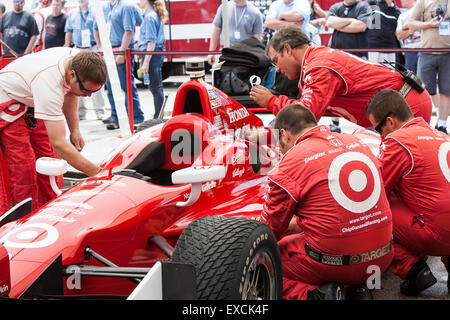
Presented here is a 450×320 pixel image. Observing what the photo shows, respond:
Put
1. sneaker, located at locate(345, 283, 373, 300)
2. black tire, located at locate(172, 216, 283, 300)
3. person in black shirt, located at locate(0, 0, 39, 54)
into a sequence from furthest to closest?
1. person in black shirt, located at locate(0, 0, 39, 54)
2. sneaker, located at locate(345, 283, 373, 300)
3. black tire, located at locate(172, 216, 283, 300)

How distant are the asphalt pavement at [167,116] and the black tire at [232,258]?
3.92 feet

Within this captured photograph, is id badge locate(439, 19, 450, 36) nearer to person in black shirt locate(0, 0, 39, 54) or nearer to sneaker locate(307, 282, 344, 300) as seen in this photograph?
sneaker locate(307, 282, 344, 300)

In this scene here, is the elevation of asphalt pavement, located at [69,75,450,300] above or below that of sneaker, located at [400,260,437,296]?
below

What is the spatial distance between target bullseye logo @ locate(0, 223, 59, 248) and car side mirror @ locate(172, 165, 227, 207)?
2.59ft

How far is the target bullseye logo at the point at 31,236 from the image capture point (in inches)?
126

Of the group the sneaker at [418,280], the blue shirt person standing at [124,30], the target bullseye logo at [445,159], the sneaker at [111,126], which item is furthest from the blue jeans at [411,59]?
the sneaker at [418,280]

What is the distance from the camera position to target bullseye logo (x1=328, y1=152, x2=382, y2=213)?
3.35 metres

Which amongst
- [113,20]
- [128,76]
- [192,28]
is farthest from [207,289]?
[192,28]

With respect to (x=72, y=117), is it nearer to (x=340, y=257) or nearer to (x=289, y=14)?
(x=340, y=257)

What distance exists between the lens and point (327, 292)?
11.3 feet

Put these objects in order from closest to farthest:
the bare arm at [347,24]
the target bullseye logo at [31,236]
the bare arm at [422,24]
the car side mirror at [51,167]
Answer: the target bullseye logo at [31,236] → the car side mirror at [51,167] → the bare arm at [422,24] → the bare arm at [347,24]

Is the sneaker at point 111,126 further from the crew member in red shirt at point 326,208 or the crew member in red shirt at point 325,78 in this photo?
the crew member in red shirt at point 326,208

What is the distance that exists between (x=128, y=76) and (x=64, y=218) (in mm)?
5658

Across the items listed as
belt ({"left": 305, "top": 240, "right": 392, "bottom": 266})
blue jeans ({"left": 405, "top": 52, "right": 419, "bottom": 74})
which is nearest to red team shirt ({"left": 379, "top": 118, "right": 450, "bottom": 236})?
belt ({"left": 305, "top": 240, "right": 392, "bottom": 266})
